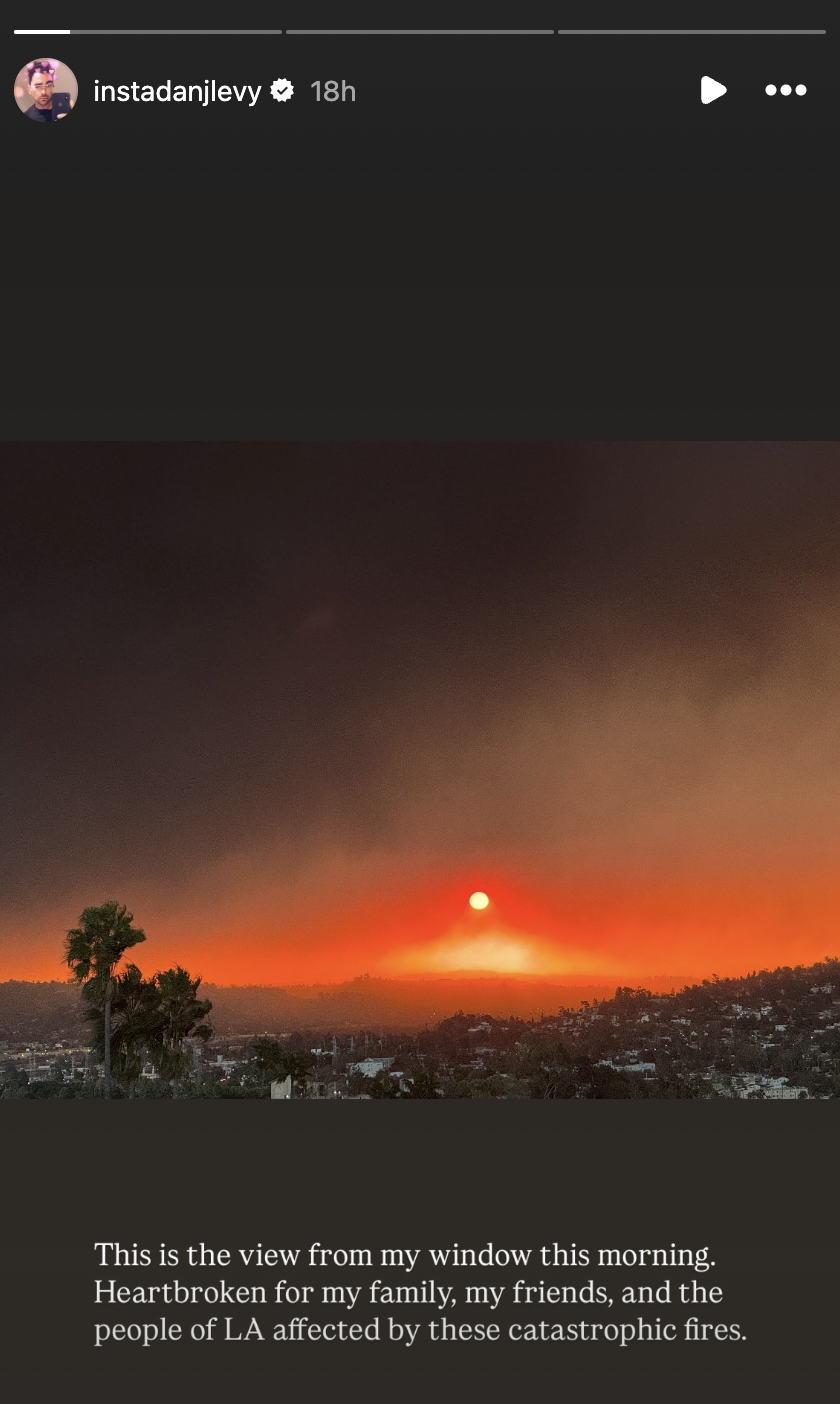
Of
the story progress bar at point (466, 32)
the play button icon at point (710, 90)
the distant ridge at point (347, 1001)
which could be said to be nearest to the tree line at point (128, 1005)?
the distant ridge at point (347, 1001)

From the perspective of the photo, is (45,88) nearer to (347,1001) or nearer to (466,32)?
(466,32)

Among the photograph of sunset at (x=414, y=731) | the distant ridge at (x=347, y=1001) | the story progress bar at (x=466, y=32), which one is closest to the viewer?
the story progress bar at (x=466, y=32)

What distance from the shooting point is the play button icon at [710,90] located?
267 cm

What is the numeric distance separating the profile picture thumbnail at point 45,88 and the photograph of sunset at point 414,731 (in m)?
3.52

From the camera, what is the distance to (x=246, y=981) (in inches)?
247

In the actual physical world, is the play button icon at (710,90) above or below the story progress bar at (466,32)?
below

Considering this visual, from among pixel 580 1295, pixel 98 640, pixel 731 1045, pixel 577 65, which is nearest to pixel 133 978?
pixel 98 640

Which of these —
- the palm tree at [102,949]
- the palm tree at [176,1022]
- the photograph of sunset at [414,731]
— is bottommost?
the palm tree at [176,1022]

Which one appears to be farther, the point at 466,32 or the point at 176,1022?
the point at 176,1022

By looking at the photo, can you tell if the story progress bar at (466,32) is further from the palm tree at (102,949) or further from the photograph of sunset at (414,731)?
the palm tree at (102,949)

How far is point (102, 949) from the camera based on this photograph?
6051 mm

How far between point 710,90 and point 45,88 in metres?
1.67

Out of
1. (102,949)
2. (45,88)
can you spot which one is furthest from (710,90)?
(102,949)

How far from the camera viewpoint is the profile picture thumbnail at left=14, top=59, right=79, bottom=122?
2695mm
